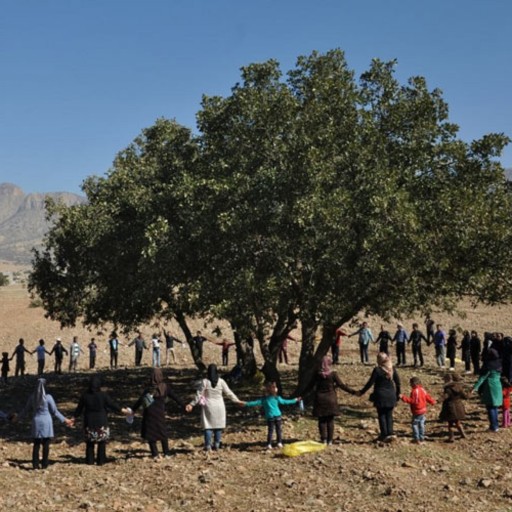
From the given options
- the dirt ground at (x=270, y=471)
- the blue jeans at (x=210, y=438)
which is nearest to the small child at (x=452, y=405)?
the dirt ground at (x=270, y=471)

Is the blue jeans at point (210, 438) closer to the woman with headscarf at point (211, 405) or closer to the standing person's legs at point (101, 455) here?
the woman with headscarf at point (211, 405)

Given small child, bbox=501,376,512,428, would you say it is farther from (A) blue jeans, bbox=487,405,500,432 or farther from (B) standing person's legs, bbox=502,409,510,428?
(A) blue jeans, bbox=487,405,500,432

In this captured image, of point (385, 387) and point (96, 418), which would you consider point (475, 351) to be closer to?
point (385, 387)

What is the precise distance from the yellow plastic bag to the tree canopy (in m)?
3.62

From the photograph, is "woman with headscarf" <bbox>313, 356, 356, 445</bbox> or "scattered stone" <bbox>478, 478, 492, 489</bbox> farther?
"woman with headscarf" <bbox>313, 356, 356, 445</bbox>

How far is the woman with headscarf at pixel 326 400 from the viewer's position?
44.7ft

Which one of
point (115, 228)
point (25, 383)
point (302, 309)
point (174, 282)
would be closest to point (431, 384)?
point (302, 309)

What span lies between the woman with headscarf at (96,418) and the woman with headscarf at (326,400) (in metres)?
4.18

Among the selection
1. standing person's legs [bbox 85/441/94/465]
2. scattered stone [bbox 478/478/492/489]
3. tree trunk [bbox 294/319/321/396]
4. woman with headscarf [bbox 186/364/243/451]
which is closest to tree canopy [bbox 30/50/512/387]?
tree trunk [bbox 294/319/321/396]

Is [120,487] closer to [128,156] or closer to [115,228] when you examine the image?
[115,228]

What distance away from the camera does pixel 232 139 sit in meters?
18.2

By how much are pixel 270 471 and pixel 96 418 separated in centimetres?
395

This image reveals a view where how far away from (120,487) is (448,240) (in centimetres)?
970

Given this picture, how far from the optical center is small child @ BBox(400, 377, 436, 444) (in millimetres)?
13961
